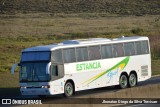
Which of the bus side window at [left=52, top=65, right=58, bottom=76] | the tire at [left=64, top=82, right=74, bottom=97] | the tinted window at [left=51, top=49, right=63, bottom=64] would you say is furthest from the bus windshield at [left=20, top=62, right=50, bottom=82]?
the tire at [left=64, top=82, right=74, bottom=97]

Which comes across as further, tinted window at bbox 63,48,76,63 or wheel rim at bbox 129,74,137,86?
wheel rim at bbox 129,74,137,86

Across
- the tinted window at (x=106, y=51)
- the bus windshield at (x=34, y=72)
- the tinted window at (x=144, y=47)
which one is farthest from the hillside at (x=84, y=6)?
A: the bus windshield at (x=34, y=72)

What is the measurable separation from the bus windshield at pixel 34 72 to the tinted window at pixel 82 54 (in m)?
2.59

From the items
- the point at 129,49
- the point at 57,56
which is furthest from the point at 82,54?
the point at 129,49

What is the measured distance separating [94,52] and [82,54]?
3.08 ft

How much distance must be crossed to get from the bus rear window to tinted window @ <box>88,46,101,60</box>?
331 centimetres

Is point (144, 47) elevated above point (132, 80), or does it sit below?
above

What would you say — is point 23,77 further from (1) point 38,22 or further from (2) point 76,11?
(2) point 76,11

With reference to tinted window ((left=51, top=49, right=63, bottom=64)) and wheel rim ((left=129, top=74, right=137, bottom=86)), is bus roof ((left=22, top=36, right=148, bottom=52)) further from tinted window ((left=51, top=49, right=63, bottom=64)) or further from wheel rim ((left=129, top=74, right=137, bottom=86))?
wheel rim ((left=129, top=74, right=137, bottom=86))

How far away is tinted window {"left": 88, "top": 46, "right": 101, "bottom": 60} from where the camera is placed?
30359 millimetres

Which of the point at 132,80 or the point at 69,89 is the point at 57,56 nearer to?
the point at 69,89

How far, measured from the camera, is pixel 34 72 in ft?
90.7

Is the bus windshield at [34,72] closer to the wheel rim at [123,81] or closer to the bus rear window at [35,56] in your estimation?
the bus rear window at [35,56]

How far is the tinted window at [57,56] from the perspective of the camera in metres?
27.8
